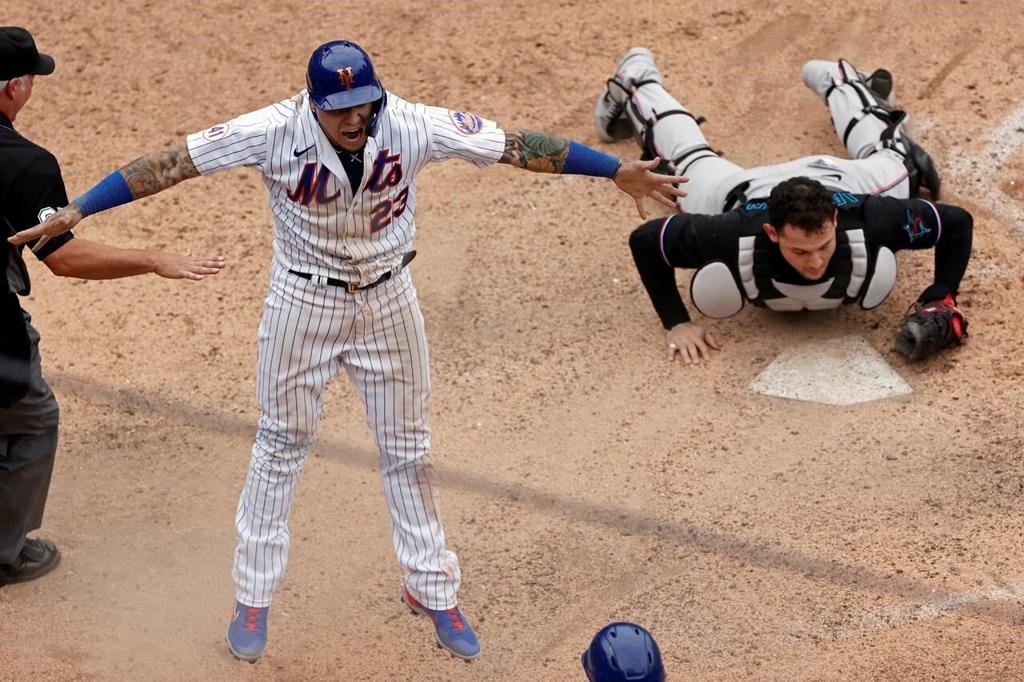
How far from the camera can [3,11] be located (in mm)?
9555

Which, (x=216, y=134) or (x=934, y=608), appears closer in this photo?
(x=216, y=134)

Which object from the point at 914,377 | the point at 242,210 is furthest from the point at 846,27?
the point at 242,210

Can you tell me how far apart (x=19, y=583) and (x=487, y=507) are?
1.92m

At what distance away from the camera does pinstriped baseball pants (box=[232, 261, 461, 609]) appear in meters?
4.30

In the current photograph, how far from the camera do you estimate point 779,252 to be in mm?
6062

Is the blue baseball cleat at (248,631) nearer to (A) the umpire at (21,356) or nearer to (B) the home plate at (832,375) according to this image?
(A) the umpire at (21,356)

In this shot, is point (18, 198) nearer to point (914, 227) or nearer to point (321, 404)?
point (321, 404)

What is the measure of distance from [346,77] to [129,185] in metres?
0.79

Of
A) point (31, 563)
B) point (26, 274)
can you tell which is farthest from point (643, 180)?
point (31, 563)

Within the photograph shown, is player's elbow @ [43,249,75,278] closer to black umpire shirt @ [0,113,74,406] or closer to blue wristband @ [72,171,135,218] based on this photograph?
black umpire shirt @ [0,113,74,406]

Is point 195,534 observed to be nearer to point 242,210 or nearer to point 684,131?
point 242,210

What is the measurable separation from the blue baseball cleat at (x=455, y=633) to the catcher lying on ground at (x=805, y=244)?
2.11 m

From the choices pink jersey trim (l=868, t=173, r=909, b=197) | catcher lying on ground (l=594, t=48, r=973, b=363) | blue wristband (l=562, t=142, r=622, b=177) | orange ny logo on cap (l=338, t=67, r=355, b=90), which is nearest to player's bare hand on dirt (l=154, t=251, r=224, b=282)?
orange ny logo on cap (l=338, t=67, r=355, b=90)

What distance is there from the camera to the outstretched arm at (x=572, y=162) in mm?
4434
